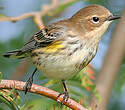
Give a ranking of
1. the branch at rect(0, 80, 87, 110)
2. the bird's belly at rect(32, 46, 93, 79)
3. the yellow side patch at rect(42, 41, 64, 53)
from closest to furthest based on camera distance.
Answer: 1. the branch at rect(0, 80, 87, 110)
2. the bird's belly at rect(32, 46, 93, 79)
3. the yellow side patch at rect(42, 41, 64, 53)

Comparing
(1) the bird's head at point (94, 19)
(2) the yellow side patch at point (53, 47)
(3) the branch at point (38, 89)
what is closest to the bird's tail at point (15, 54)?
(2) the yellow side patch at point (53, 47)

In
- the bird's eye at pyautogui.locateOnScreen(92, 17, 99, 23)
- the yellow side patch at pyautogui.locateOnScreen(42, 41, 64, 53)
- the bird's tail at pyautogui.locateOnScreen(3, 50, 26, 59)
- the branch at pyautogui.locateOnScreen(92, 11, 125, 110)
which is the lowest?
the branch at pyautogui.locateOnScreen(92, 11, 125, 110)

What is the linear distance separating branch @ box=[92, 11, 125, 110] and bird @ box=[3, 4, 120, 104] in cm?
37

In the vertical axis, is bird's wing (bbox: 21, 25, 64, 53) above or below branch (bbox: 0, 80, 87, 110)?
above

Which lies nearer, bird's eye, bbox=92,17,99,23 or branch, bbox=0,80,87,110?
branch, bbox=0,80,87,110

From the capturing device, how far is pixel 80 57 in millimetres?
3299

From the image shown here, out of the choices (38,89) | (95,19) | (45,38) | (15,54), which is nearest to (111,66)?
(95,19)

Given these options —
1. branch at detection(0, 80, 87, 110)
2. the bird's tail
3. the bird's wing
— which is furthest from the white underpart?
branch at detection(0, 80, 87, 110)

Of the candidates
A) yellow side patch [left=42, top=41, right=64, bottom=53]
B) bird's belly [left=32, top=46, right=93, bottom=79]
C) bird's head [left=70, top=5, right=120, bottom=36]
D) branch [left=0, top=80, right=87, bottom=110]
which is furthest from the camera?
bird's head [left=70, top=5, right=120, bottom=36]

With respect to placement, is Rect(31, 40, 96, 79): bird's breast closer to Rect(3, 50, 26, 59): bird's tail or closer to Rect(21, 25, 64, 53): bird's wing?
Rect(21, 25, 64, 53): bird's wing

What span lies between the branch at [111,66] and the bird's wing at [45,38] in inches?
26.4

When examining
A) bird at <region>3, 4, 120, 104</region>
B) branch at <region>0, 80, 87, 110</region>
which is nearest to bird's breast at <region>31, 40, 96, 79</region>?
bird at <region>3, 4, 120, 104</region>

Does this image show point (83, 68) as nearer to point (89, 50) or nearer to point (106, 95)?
point (89, 50)

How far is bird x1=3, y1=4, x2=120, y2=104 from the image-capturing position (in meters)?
3.29
